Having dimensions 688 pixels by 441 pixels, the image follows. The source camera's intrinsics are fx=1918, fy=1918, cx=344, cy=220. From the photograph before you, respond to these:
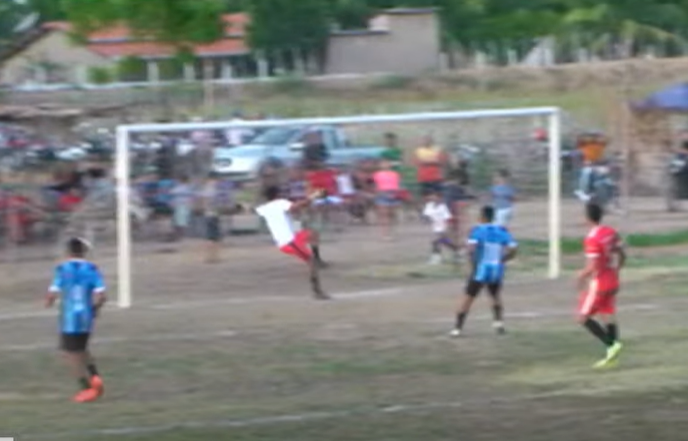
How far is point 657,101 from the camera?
35.6 meters

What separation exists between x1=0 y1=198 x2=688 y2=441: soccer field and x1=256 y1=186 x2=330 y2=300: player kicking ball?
0.57 meters

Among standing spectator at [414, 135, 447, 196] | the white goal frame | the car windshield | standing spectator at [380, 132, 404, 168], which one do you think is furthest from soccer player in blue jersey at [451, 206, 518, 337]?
the car windshield

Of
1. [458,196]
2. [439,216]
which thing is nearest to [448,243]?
[439,216]

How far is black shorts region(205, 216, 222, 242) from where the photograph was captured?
83.8 feet

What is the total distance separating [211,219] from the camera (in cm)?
2586

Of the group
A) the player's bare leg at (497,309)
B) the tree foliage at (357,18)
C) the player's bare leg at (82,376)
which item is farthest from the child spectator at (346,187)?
the player's bare leg at (82,376)

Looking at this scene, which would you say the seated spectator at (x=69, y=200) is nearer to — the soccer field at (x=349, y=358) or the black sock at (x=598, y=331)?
the soccer field at (x=349, y=358)

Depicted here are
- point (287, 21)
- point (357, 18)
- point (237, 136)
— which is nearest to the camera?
point (287, 21)

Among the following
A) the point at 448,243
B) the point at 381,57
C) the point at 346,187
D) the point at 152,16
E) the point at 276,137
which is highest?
the point at 152,16

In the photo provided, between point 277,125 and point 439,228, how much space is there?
263 centimetres

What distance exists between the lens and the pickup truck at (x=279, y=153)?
26531 mm

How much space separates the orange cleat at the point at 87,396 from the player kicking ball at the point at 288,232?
7062 mm

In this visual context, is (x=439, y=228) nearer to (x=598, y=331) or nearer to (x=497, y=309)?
(x=497, y=309)

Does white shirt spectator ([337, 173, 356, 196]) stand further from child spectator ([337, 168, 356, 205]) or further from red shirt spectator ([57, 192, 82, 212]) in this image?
red shirt spectator ([57, 192, 82, 212])
